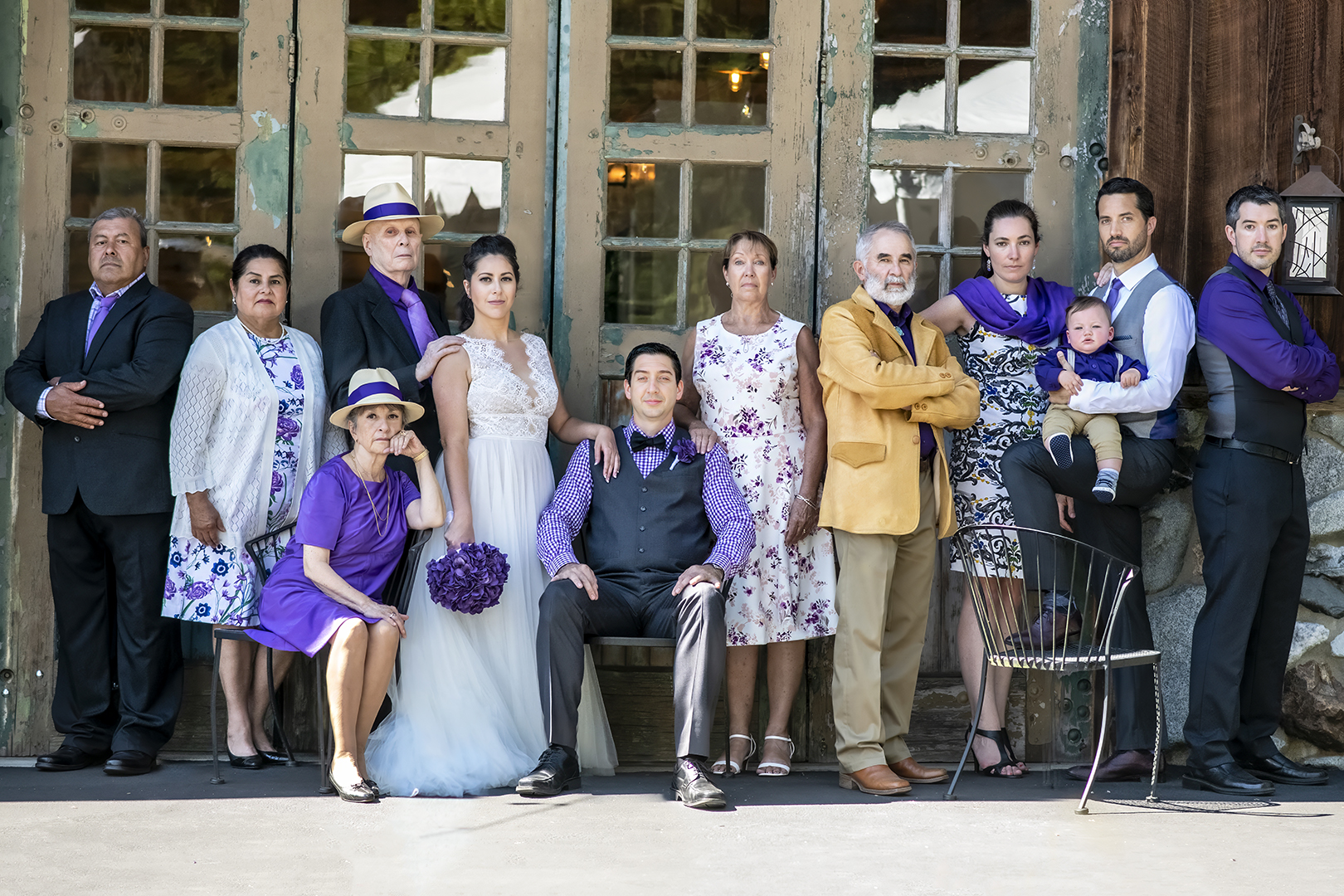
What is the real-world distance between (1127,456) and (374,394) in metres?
2.52

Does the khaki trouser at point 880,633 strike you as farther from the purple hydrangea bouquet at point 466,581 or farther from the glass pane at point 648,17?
the glass pane at point 648,17

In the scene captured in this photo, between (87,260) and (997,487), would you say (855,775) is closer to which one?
(997,487)

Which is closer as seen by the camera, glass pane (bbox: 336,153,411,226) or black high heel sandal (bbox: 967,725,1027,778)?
black high heel sandal (bbox: 967,725,1027,778)

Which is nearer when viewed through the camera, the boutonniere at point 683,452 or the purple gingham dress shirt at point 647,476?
the purple gingham dress shirt at point 647,476


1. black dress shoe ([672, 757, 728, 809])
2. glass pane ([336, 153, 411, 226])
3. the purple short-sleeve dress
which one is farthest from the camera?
glass pane ([336, 153, 411, 226])

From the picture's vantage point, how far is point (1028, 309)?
479cm

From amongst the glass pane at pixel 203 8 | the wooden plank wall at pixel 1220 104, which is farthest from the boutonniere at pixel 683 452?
the glass pane at pixel 203 8

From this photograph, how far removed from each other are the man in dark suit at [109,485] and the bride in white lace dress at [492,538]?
908mm

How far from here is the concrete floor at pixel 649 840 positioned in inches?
131

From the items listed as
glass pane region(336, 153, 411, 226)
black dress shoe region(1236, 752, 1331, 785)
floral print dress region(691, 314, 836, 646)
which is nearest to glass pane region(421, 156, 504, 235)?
glass pane region(336, 153, 411, 226)

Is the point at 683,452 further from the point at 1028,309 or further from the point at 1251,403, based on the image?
the point at 1251,403

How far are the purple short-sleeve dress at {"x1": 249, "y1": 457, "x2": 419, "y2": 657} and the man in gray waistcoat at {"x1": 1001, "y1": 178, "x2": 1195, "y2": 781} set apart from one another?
2099 millimetres

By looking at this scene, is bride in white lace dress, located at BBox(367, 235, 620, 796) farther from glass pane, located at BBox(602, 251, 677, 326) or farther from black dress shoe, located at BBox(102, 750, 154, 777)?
black dress shoe, located at BBox(102, 750, 154, 777)

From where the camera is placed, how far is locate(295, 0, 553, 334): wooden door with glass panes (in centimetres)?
514
